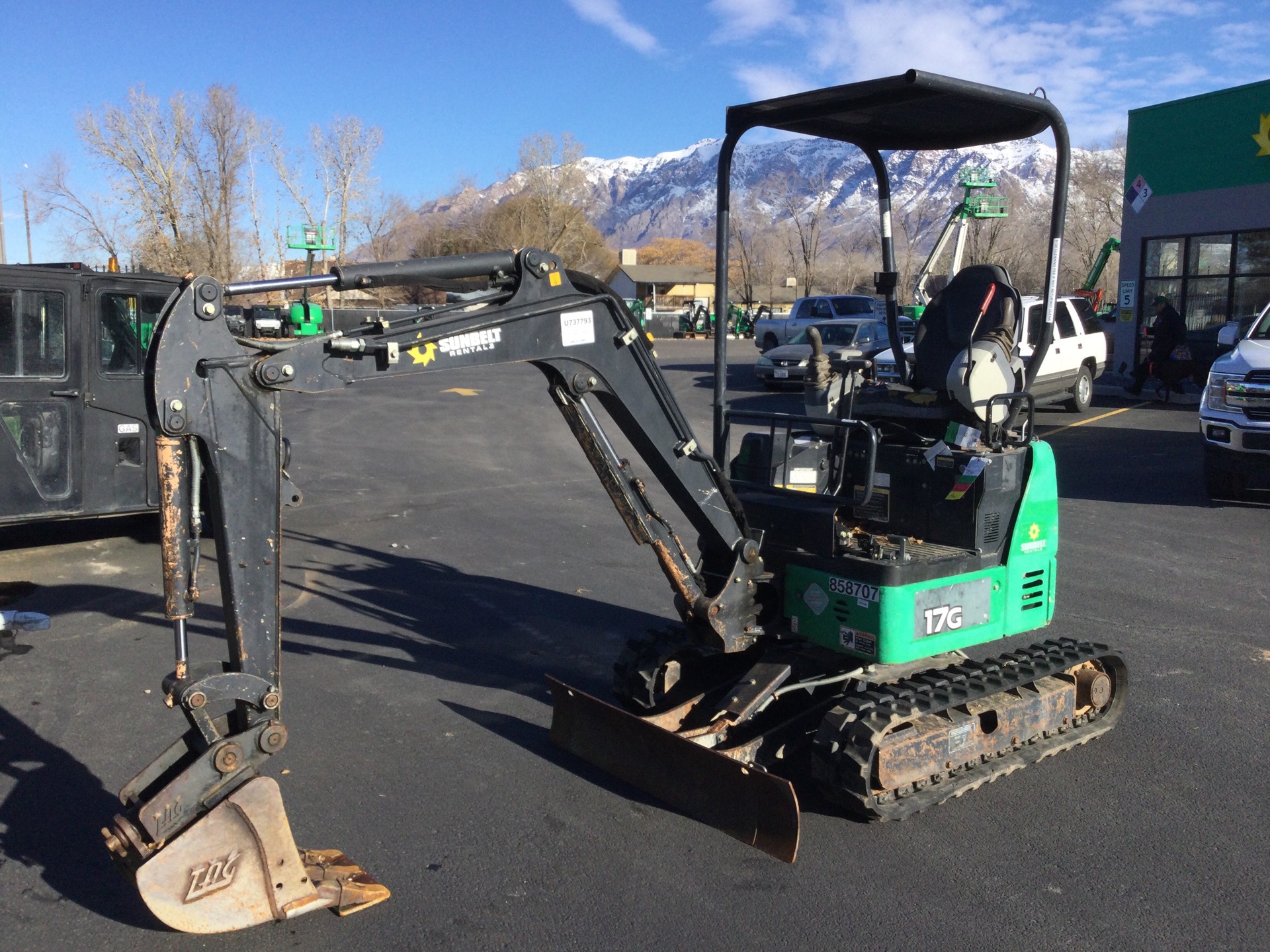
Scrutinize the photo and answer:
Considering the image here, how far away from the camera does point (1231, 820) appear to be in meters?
4.90

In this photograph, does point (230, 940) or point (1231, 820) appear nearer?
point (230, 940)

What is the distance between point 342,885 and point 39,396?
22.4 feet

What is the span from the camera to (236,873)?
3895 mm

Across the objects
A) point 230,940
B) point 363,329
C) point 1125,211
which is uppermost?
point 1125,211

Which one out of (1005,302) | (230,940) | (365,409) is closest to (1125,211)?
(365,409)

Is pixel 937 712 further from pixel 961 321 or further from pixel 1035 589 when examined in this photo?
pixel 961 321

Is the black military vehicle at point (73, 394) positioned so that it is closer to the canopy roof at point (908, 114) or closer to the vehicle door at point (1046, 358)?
the canopy roof at point (908, 114)

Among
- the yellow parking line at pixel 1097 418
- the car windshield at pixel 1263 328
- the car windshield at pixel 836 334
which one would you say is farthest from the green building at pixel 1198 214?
the car windshield at pixel 1263 328

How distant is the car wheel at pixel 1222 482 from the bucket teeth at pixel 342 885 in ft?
36.6

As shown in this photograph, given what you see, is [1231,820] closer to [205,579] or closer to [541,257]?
[541,257]

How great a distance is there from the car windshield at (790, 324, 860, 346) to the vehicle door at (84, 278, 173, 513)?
55.2ft

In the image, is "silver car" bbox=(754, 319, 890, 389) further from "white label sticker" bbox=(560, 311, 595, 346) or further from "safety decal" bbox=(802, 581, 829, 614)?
"white label sticker" bbox=(560, 311, 595, 346)

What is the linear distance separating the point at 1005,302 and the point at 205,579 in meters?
6.79

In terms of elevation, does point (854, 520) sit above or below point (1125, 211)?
below
